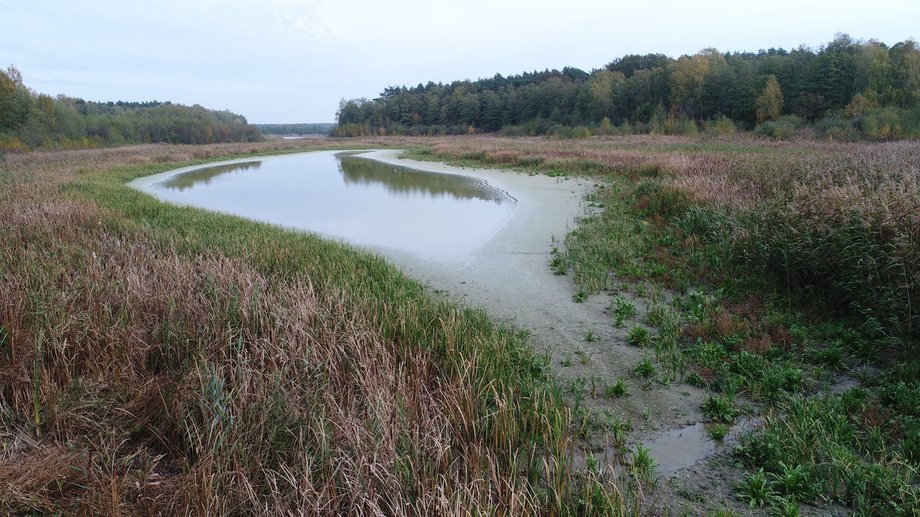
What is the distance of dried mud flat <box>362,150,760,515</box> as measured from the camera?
3557 mm

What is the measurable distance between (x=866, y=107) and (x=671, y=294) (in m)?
40.3

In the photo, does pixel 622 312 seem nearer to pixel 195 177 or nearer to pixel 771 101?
pixel 195 177

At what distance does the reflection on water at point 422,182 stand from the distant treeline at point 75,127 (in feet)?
105

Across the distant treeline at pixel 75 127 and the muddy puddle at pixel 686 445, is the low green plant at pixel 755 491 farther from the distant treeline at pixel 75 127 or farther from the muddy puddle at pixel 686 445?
the distant treeline at pixel 75 127

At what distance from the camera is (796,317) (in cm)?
597

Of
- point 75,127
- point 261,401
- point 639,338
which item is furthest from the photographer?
point 75,127

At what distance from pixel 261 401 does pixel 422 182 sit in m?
20.0

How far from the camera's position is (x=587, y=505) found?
9.73ft

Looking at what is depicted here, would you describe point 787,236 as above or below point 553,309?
above

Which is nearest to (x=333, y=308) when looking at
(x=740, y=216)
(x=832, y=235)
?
(x=832, y=235)

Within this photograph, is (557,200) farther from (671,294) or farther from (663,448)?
(663,448)

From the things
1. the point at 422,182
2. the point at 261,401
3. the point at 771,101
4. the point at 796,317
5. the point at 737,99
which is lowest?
the point at 796,317

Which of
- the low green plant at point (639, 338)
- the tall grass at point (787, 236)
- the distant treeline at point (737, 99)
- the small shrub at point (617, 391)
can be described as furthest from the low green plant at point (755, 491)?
the distant treeline at point (737, 99)

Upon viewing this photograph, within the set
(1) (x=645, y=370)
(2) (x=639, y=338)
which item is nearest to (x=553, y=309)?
(2) (x=639, y=338)
